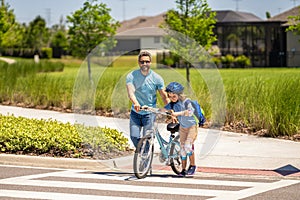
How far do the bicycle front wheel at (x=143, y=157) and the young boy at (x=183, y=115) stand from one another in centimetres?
48

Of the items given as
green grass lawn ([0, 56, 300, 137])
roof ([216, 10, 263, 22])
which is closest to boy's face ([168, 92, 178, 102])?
green grass lawn ([0, 56, 300, 137])

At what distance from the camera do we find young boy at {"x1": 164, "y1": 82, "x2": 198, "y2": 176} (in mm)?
9648

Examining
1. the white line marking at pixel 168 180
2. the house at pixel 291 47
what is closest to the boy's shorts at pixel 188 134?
the white line marking at pixel 168 180

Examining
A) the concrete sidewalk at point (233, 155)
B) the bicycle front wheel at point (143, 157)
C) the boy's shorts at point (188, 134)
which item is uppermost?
the boy's shorts at point (188, 134)

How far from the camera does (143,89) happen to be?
32.5ft

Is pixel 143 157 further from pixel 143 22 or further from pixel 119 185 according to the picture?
pixel 143 22

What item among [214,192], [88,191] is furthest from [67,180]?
[214,192]

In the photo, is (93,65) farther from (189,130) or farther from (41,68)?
(189,130)

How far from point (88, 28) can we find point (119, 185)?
Result: 78.1 feet

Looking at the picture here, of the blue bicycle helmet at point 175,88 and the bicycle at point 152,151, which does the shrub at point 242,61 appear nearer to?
the bicycle at point 152,151

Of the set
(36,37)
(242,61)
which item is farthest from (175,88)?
(36,37)

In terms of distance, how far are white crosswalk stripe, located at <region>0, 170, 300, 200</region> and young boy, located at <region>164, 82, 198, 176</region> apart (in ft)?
1.60

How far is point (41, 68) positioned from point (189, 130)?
32440 mm

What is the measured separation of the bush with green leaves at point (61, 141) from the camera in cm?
1148
